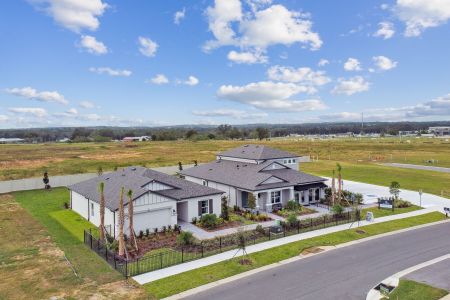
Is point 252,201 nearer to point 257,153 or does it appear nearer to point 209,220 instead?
point 209,220

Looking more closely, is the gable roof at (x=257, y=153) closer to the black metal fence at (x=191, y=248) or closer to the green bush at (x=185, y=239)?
the black metal fence at (x=191, y=248)

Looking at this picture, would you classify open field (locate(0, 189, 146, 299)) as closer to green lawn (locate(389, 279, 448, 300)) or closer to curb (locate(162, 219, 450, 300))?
curb (locate(162, 219, 450, 300))

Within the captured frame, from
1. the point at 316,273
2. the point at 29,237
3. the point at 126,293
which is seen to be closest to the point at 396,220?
the point at 316,273

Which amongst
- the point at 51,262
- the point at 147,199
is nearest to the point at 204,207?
the point at 147,199

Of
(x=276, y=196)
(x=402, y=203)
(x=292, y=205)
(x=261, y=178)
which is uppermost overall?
(x=261, y=178)

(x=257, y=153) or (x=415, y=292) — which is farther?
(x=257, y=153)

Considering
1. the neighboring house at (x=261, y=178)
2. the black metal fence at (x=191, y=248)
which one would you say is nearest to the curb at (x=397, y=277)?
the black metal fence at (x=191, y=248)

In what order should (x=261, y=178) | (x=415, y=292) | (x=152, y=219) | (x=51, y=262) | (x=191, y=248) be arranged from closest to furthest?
(x=415, y=292), (x=51, y=262), (x=191, y=248), (x=152, y=219), (x=261, y=178)
